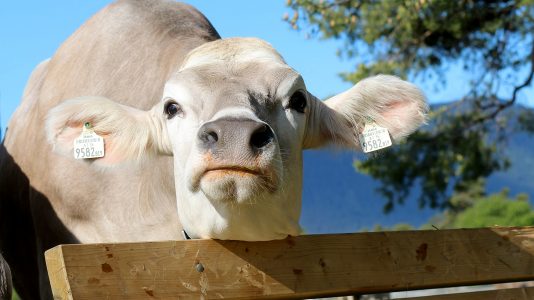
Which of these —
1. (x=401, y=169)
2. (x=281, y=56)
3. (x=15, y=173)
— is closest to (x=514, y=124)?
(x=401, y=169)

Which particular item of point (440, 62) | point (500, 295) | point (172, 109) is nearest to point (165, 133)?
point (172, 109)

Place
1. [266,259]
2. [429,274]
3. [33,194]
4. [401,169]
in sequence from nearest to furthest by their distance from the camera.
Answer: [266,259] < [429,274] < [33,194] < [401,169]

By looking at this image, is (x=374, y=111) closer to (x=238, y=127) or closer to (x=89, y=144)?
(x=238, y=127)

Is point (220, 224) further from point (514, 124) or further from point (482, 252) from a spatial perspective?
point (514, 124)

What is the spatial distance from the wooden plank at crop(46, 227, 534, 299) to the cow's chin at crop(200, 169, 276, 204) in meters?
0.17

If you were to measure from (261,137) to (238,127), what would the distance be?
10cm

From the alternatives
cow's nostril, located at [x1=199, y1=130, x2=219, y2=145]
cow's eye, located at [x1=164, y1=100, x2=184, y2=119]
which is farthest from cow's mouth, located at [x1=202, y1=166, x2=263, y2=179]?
cow's eye, located at [x1=164, y1=100, x2=184, y2=119]

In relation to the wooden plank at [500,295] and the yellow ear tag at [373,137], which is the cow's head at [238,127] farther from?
the wooden plank at [500,295]

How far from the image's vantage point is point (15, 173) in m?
6.56

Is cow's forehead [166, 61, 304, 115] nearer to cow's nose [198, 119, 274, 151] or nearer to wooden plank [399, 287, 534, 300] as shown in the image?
cow's nose [198, 119, 274, 151]

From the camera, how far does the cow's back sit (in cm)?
539

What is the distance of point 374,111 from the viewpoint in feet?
15.3

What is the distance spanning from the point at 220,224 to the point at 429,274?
0.90m

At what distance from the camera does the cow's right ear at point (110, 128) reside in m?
4.59
